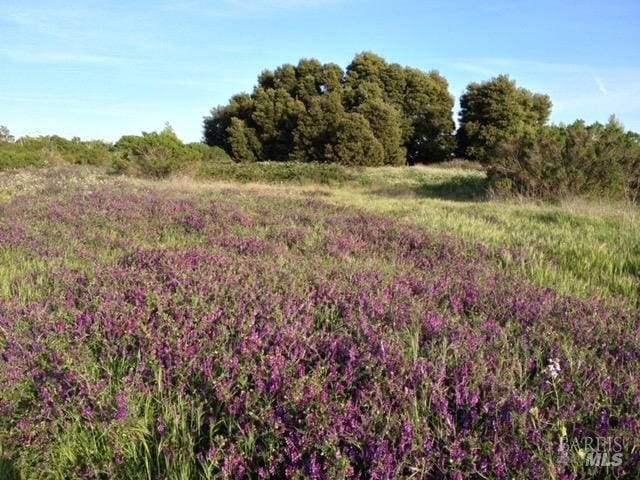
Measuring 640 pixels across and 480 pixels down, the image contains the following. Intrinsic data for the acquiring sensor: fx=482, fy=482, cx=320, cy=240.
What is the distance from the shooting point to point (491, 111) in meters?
42.5

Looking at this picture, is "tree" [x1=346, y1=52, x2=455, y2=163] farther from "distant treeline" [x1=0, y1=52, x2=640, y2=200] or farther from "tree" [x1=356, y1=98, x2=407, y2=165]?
"tree" [x1=356, y1=98, x2=407, y2=165]

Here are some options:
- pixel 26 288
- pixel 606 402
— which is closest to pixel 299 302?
pixel 606 402

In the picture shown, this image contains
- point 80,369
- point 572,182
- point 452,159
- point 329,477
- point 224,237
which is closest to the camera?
point 329,477

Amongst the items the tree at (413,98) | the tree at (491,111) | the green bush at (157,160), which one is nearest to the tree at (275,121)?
the tree at (413,98)

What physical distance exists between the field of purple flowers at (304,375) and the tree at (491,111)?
4033cm

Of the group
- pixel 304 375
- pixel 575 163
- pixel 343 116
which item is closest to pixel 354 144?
pixel 343 116

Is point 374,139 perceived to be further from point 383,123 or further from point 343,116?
point 343,116

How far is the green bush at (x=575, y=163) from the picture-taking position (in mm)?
14938

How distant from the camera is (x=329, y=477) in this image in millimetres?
1606

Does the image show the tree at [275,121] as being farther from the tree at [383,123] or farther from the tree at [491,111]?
the tree at [491,111]

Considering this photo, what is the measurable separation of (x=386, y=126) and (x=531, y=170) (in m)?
27.1

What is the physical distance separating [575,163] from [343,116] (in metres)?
28.5

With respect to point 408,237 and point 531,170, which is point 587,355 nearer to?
point 408,237

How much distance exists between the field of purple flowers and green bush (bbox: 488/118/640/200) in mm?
12992
